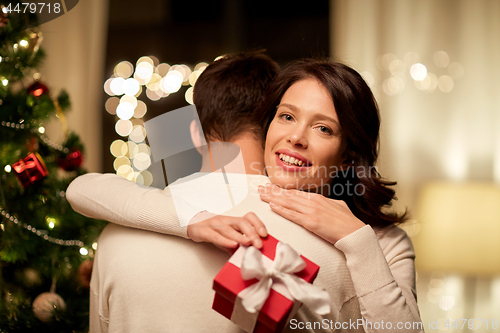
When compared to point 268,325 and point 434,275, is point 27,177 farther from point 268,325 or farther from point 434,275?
point 434,275

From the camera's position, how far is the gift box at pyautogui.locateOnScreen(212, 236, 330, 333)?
57 cm

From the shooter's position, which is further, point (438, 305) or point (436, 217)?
point (438, 305)

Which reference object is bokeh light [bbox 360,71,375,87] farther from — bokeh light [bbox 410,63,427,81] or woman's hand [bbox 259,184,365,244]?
woman's hand [bbox 259,184,365,244]

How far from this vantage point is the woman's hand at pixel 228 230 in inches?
25.3

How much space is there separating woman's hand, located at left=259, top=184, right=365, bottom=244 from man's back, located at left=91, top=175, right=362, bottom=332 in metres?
0.02

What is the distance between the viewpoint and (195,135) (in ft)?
3.52

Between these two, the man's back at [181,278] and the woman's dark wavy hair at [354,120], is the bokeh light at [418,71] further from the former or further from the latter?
the man's back at [181,278]

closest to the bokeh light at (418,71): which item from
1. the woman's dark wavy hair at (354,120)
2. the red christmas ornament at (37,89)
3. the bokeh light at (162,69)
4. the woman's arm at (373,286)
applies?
the woman's dark wavy hair at (354,120)

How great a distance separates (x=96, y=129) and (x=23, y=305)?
151 centimetres

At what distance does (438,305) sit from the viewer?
247cm

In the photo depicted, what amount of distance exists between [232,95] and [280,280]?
62 centimetres

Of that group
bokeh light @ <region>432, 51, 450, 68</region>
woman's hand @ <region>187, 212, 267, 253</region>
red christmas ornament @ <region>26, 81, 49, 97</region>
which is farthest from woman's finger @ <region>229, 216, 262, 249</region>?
bokeh light @ <region>432, 51, 450, 68</region>

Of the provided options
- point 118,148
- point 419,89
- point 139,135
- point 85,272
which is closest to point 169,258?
point 85,272

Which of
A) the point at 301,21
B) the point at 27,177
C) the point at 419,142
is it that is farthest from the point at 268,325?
the point at 301,21
